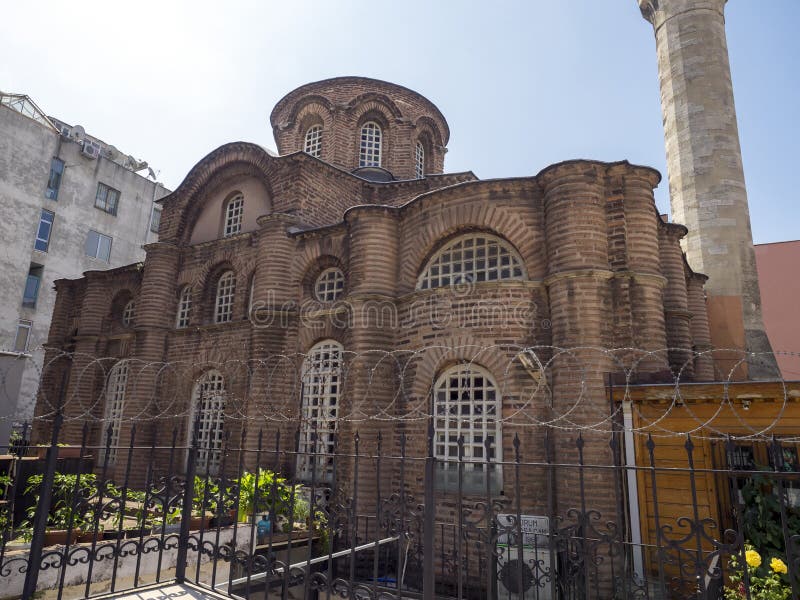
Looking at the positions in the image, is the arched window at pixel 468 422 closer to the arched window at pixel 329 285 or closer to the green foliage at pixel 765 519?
the green foliage at pixel 765 519

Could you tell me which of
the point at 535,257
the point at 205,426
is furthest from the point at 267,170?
the point at 535,257

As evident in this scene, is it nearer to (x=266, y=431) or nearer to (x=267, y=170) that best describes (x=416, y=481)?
A: (x=266, y=431)

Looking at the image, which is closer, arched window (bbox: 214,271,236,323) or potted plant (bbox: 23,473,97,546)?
potted plant (bbox: 23,473,97,546)

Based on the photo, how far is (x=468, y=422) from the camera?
9281mm

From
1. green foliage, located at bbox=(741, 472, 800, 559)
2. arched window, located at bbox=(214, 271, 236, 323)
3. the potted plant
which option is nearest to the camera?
green foliage, located at bbox=(741, 472, 800, 559)

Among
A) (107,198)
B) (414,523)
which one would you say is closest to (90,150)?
(107,198)

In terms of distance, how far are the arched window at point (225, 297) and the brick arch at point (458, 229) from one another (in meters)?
5.90

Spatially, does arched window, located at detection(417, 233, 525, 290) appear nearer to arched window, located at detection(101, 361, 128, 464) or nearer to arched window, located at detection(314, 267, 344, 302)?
arched window, located at detection(314, 267, 344, 302)

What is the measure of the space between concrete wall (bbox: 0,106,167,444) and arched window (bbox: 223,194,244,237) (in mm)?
11829

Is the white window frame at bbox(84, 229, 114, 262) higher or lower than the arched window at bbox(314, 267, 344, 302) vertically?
higher

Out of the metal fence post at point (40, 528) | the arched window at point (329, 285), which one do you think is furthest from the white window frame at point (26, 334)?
the metal fence post at point (40, 528)

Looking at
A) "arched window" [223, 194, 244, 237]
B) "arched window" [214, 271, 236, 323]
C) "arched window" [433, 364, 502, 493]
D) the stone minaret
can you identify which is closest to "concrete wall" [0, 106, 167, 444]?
"arched window" [214, 271, 236, 323]

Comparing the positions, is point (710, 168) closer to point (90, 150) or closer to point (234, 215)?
point (234, 215)

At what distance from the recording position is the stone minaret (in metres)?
15.4
